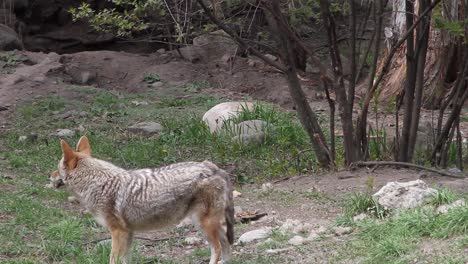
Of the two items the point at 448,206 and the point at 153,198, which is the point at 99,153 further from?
the point at 448,206

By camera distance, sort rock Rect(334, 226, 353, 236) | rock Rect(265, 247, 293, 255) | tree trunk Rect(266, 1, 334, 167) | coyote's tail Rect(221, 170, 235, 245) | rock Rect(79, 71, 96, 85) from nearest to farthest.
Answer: coyote's tail Rect(221, 170, 235, 245) → rock Rect(265, 247, 293, 255) → rock Rect(334, 226, 353, 236) → tree trunk Rect(266, 1, 334, 167) → rock Rect(79, 71, 96, 85)

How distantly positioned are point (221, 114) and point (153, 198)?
649cm

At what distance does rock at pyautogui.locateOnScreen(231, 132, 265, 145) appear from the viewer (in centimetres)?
1172

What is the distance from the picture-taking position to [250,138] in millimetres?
11789

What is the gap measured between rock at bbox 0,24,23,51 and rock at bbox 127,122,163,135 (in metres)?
6.92

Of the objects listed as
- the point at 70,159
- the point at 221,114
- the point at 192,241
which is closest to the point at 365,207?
the point at 192,241

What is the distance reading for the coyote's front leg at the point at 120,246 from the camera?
20.6ft

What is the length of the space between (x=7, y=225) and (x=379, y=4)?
4.85 metres

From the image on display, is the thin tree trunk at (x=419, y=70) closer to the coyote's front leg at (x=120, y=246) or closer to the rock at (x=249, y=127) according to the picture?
the rock at (x=249, y=127)

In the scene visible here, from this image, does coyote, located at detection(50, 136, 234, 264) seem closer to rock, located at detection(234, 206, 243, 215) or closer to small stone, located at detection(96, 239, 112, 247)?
small stone, located at detection(96, 239, 112, 247)

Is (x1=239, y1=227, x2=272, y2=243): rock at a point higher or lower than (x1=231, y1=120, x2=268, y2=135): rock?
lower

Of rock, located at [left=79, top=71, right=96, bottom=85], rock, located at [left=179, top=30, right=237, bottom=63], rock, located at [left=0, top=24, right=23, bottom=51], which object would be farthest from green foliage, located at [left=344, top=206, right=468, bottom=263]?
rock, located at [left=0, top=24, right=23, bottom=51]

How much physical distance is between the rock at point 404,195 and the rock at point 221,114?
5359 mm

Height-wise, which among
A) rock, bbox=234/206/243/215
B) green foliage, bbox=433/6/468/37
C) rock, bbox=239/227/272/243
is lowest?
rock, bbox=234/206/243/215
